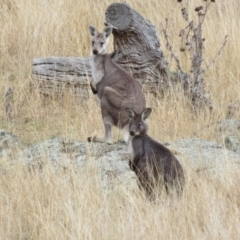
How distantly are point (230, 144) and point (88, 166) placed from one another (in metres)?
1.84

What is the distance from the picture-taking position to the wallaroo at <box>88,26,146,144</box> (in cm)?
845

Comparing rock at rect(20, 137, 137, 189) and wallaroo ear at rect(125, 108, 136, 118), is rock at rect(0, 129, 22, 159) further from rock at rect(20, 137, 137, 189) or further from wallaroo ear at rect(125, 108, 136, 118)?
wallaroo ear at rect(125, 108, 136, 118)

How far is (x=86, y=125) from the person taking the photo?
9398 mm

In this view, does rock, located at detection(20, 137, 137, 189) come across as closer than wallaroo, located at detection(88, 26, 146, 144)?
Yes

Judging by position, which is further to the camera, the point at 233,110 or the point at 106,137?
the point at 233,110

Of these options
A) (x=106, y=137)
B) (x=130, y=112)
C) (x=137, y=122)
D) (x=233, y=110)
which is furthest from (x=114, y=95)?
(x=233, y=110)

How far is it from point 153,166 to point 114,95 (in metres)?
1.92

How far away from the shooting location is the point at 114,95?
28.2ft

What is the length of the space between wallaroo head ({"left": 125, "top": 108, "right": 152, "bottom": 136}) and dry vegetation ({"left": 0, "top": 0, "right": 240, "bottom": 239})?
2.05ft

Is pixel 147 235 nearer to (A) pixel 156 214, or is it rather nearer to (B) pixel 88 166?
(A) pixel 156 214

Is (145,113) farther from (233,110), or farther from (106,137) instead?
(233,110)

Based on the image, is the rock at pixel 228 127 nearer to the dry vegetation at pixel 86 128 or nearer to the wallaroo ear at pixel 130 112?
the dry vegetation at pixel 86 128

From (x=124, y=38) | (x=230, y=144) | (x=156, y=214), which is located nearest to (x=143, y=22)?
(x=124, y=38)

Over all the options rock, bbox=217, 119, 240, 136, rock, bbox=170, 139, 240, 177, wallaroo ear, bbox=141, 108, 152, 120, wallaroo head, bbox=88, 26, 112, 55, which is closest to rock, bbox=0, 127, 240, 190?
rock, bbox=170, 139, 240, 177
